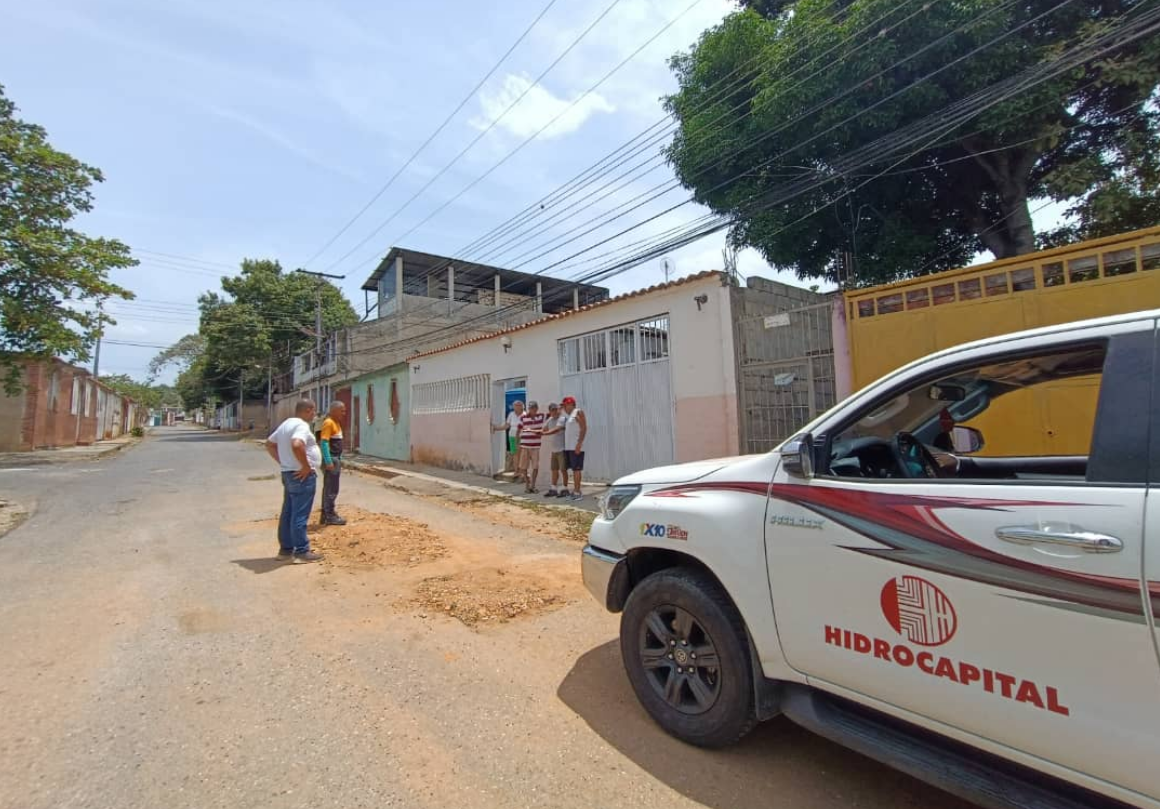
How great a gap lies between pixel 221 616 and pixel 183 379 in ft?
242

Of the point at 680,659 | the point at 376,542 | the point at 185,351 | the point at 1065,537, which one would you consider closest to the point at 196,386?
the point at 185,351

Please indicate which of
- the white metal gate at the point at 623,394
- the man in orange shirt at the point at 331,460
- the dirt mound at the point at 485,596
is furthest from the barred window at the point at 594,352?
the dirt mound at the point at 485,596

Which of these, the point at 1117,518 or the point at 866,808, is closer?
the point at 1117,518

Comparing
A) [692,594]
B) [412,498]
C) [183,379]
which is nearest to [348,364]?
[412,498]

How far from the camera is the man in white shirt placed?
5.61 m

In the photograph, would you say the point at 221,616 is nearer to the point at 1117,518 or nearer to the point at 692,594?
the point at 692,594

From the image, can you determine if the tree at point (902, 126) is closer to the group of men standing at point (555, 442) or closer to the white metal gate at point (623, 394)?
the white metal gate at point (623, 394)

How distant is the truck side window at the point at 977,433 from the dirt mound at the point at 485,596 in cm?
272

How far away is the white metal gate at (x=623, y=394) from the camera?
9.52 m

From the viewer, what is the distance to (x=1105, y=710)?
1459 millimetres

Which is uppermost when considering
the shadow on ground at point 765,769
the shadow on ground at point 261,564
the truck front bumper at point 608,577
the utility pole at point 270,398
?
the utility pole at point 270,398

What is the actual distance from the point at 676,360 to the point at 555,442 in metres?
2.56

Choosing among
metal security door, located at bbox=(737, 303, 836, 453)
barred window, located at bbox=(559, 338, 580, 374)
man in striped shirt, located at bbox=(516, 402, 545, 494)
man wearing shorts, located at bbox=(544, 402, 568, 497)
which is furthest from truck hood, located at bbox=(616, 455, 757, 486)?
barred window, located at bbox=(559, 338, 580, 374)

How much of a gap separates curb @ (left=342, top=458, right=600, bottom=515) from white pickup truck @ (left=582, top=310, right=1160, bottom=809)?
5.02m
